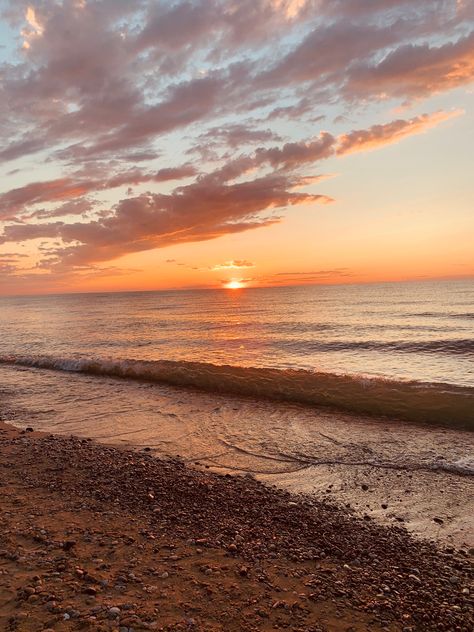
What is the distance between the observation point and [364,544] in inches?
246

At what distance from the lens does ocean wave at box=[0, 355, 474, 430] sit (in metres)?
14.1

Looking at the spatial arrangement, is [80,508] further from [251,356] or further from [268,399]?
[251,356]

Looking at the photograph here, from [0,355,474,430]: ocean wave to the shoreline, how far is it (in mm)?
7761

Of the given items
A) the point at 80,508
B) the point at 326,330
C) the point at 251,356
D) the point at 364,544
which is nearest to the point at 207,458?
the point at 80,508

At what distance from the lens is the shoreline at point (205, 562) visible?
459cm

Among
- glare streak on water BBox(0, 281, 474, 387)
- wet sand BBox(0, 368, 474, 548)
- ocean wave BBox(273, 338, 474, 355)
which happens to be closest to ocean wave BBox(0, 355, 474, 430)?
wet sand BBox(0, 368, 474, 548)

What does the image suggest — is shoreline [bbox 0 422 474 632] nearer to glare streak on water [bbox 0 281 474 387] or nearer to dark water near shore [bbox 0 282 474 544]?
dark water near shore [bbox 0 282 474 544]

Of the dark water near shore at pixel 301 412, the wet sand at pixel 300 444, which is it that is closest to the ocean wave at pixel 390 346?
the dark water near shore at pixel 301 412

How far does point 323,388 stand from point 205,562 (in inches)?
459

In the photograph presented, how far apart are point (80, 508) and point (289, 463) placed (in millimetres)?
4600

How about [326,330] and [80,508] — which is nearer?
[80,508]

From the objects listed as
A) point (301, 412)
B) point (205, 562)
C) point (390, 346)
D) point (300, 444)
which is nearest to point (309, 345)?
point (390, 346)

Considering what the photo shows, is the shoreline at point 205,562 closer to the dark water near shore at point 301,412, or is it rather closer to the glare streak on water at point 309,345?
the dark water near shore at point 301,412

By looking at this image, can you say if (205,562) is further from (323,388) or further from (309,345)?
(309,345)
